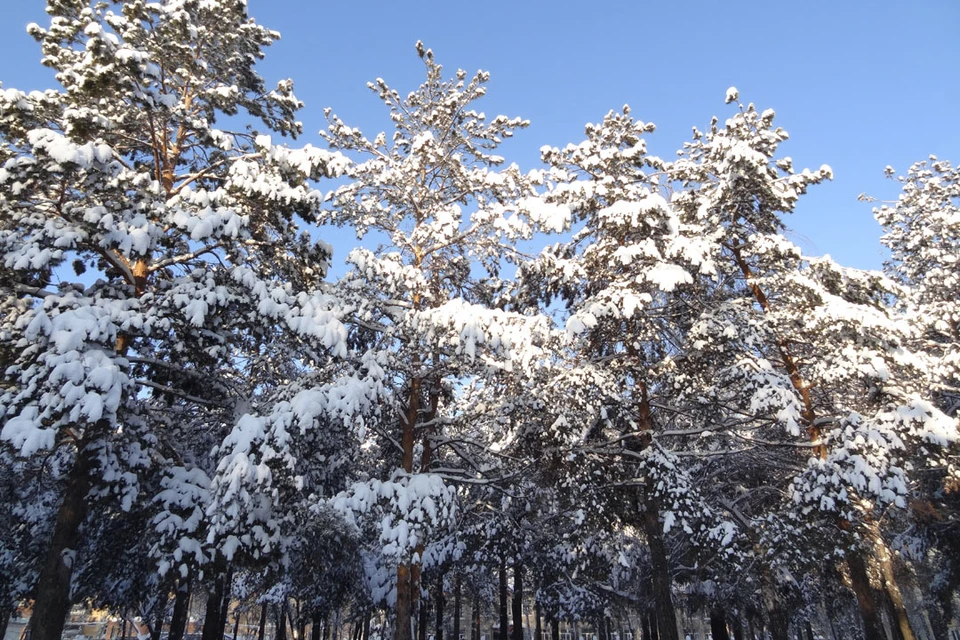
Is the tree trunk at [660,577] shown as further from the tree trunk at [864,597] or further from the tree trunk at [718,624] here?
the tree trunk at [718,624]

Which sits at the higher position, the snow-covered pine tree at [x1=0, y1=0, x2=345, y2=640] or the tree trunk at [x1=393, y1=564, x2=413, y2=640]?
the snow-covered pine tree at [x1=0, y1=0, x2=345, y2=640]

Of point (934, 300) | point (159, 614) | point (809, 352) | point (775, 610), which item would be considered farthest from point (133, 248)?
point (934, 300)

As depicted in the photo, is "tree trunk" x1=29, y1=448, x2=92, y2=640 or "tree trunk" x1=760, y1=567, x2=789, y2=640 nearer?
"tree trunk" x1=29, y1=448, x2=92, y2=640

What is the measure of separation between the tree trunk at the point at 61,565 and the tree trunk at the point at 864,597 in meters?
14.5

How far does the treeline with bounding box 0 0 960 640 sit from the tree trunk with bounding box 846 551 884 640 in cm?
7

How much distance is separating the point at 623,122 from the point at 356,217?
25.1 feet

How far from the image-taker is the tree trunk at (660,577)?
1153cm

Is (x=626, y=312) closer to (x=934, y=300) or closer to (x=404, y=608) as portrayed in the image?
(x=404, y=608)

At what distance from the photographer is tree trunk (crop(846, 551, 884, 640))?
11.6m

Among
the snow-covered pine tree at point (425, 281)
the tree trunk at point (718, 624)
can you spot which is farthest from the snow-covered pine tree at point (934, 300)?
the snow-covered pine tree at point (425, 281)

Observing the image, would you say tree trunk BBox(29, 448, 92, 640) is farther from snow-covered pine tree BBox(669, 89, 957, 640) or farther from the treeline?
snow-covered pine tree BBox(669, 89, 957, 640)

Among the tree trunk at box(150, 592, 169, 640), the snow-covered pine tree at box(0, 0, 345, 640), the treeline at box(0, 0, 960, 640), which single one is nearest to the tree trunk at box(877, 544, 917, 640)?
the treeline at box(0, 0, 960, 640)

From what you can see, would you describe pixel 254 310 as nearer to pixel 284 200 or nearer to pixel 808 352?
pixel 284 200

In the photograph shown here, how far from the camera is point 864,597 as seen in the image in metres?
11.8
